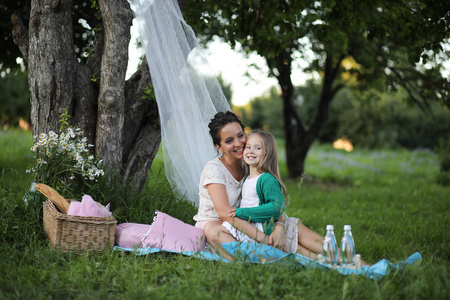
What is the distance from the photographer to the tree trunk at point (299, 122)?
390 inches

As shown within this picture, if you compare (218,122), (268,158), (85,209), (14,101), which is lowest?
(85,209)

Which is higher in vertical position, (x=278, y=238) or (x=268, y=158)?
(x=268, y=158)

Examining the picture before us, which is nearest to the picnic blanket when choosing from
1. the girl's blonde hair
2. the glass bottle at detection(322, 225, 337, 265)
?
the glass bottle at detection(322, 225, 337, 265)

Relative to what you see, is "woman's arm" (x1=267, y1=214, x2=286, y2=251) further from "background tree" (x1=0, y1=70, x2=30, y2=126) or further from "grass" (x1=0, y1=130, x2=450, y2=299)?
"background tree" (x1=0, y1=70, x2=30, y2=126)

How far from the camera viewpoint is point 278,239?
346 cm

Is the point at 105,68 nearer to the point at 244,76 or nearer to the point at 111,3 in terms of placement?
the point at 111,3

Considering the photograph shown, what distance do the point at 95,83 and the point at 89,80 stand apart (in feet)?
0.26

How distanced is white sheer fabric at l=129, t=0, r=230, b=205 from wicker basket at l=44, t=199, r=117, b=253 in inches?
39.2

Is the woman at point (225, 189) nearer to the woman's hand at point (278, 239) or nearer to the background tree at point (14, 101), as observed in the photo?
the woman's hand at point (278, 239)

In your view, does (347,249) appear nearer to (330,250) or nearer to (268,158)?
(330,250)

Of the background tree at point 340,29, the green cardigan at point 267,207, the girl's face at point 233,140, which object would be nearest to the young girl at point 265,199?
the green cardigan at point 267,207

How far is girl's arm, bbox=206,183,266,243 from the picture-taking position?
138 inches

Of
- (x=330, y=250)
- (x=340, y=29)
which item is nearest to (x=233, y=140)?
(x=330, y=250)

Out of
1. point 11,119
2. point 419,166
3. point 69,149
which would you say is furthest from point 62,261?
point 11,119
